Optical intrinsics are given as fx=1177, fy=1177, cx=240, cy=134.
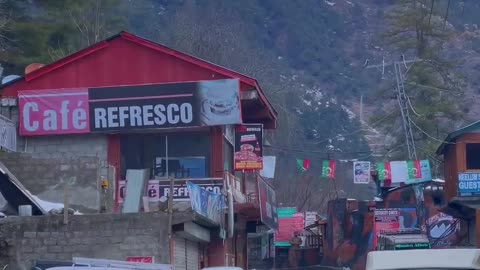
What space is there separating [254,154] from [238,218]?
7.77 feet

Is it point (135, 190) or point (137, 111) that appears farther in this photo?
point (137, 111)

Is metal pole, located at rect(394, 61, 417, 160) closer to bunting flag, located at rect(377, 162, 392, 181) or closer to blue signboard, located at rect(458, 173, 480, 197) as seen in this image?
bunting flag, located at rect(377, 162, 392, 181)

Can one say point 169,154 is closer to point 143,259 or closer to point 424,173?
point 143,259

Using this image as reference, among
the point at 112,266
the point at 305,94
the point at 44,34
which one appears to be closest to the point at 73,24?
the point at 44,34

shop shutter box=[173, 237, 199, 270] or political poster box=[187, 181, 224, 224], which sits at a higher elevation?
political poster box=[187, 181, 224, 224]

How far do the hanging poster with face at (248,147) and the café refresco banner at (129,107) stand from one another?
214cm

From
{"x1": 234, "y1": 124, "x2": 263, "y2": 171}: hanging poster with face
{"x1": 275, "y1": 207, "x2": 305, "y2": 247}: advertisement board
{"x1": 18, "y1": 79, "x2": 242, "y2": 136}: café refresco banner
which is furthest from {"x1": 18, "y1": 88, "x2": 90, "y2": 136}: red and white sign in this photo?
{"x1": 275, "y1": 207, "x2": 305, "y2": 247}: advertisement board

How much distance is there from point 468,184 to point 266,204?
14.1 meters

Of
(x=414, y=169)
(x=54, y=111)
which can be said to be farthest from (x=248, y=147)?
(x=414, y=169)

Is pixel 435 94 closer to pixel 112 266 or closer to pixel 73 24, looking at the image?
pixel 73 24

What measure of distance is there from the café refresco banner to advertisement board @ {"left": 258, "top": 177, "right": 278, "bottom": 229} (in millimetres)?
3983

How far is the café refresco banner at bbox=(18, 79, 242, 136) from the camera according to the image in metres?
36.1

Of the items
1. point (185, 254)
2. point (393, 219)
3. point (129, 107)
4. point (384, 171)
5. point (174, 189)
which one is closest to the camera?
point (185, 254)

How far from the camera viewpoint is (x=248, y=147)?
→ 38.0 metres
